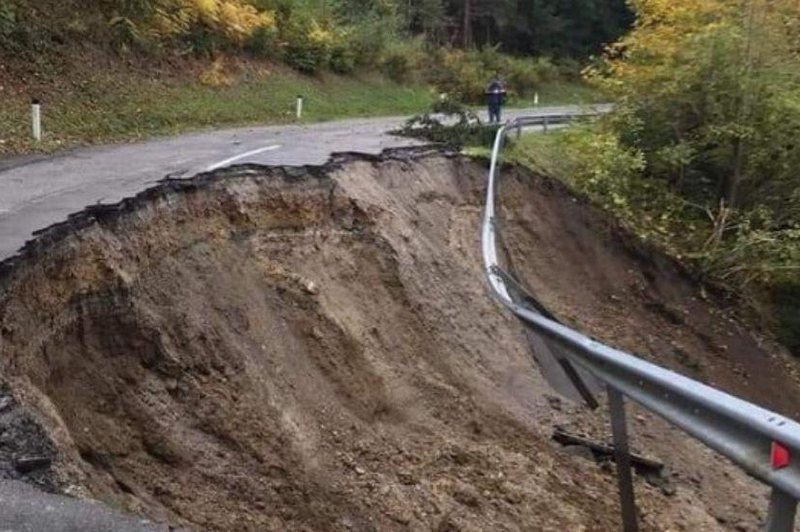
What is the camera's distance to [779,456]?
3668 millimetres

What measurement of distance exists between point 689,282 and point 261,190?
933cm

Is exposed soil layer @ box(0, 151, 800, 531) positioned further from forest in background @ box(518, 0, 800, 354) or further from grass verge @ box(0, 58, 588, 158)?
grass verge @ box(0, 58, 588, 158)

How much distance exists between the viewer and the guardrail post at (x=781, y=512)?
3633 millimetres

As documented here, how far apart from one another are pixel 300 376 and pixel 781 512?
552 centimetres

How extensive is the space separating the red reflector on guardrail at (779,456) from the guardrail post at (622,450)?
77.4 inches

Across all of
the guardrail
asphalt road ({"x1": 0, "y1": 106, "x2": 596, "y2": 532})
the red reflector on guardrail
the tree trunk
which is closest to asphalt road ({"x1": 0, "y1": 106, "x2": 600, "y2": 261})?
asphalt road ({"x1": 0, "y1": 106, "x2": 596, "y2": 532})

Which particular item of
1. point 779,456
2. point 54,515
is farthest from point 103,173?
point 779,456

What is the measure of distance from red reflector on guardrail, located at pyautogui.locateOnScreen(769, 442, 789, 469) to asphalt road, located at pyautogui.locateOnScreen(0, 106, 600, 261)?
20.1 ft

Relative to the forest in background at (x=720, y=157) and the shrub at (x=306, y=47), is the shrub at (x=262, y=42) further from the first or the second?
the forest in background at (x=720, y=157)

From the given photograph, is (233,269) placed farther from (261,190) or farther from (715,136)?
(715,136)

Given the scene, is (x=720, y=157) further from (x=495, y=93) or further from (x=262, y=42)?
(x=262, y=42)

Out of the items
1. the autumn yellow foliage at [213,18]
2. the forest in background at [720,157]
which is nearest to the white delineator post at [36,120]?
the autumn yellow foliage at [213,18]

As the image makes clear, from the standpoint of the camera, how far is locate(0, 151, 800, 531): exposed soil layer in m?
6.53

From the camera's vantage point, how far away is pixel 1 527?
13.7ft
